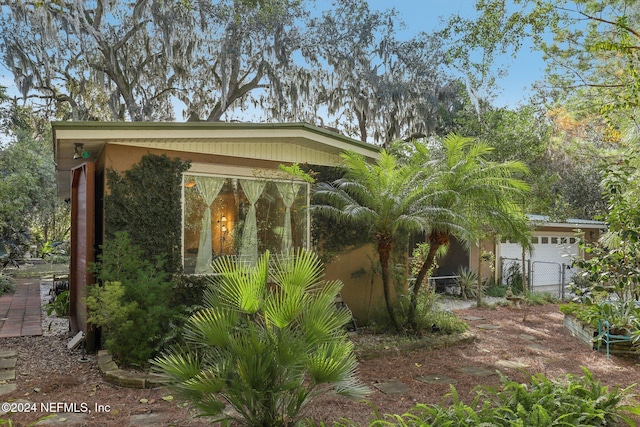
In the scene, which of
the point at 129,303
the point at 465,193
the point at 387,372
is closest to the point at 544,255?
the point at 465,193

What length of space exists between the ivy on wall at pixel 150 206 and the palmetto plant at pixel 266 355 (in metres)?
3.26

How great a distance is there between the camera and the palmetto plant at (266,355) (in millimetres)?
3328

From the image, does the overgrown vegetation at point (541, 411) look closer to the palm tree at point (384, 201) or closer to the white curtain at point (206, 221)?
the palm tree at point (384, 201)

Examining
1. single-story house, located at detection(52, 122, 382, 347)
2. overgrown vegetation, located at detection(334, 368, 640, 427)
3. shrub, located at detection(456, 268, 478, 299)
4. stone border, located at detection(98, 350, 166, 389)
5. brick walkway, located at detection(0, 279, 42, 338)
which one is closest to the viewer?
overgrown vegetation, located at detection(334, 368, 640, 427)

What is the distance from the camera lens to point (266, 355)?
3.36 meters

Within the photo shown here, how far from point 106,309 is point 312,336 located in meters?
3.12

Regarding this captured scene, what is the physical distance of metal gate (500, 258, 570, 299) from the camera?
1400cm

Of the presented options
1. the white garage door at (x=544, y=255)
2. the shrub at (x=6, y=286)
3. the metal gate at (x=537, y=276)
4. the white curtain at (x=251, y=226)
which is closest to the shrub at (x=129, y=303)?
the white curtain at (x=251, y=226)

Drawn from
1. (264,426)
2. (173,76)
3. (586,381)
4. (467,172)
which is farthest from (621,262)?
(173,76)

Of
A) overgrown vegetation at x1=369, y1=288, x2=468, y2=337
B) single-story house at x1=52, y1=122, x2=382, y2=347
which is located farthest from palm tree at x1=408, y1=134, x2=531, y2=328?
single-story house at x1=52, y1=122, x2=382, y2=347

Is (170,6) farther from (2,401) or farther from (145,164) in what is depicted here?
(2,401)

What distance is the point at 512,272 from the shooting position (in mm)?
14781

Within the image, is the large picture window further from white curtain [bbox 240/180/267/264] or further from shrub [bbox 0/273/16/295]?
shrub [bbox 0/273/16/295]

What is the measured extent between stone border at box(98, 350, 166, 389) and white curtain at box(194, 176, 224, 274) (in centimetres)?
204
